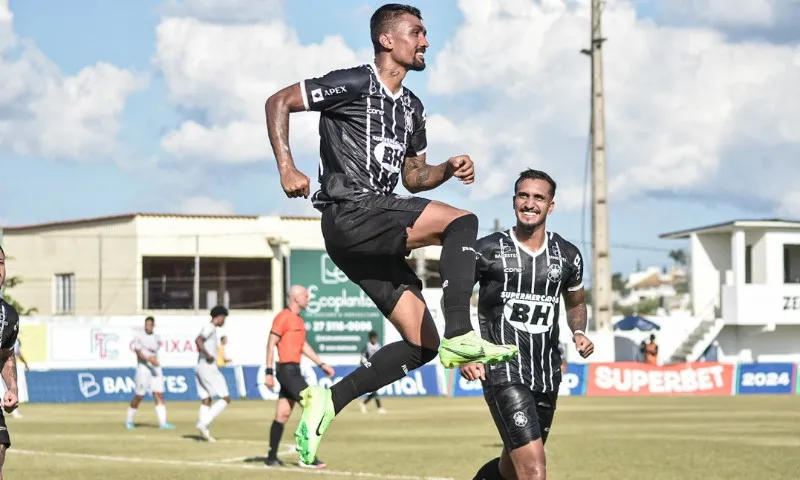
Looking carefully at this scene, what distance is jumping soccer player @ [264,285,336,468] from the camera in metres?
17.8

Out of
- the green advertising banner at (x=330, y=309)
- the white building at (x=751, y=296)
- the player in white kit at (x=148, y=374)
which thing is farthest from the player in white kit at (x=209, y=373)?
the white building at (x=751, y=296)

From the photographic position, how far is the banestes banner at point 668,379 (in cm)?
4544

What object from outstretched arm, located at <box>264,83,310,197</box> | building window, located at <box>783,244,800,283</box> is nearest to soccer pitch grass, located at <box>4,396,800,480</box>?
outstretched arm, located at <box>264,83,310,197</box>

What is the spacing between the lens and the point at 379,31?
7469 mm

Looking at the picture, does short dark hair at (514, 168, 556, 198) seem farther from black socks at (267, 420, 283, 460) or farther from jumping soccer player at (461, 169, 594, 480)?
black socks at (267, 420, 283, 460)

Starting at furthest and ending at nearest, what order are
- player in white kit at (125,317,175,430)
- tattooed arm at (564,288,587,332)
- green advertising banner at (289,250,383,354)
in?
green advertising banner at (289,250,383,354) → player in white kit at (125,317,175,430) → tattooed arm at (564,288,587,332)

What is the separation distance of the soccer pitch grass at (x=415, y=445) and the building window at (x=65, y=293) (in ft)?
103

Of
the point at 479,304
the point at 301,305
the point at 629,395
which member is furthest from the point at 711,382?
the point at 479,304

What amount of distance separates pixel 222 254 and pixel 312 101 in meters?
63.8

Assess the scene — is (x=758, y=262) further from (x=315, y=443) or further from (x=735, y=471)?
(x=315, y=443)

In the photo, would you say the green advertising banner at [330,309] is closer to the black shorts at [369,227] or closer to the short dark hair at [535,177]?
the short dark hair at [535,177]

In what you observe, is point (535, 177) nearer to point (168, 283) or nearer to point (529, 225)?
point (529, 225)

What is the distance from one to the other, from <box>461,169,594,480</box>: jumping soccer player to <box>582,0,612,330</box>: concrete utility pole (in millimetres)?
38390

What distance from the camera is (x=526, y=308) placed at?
9.92 metres
